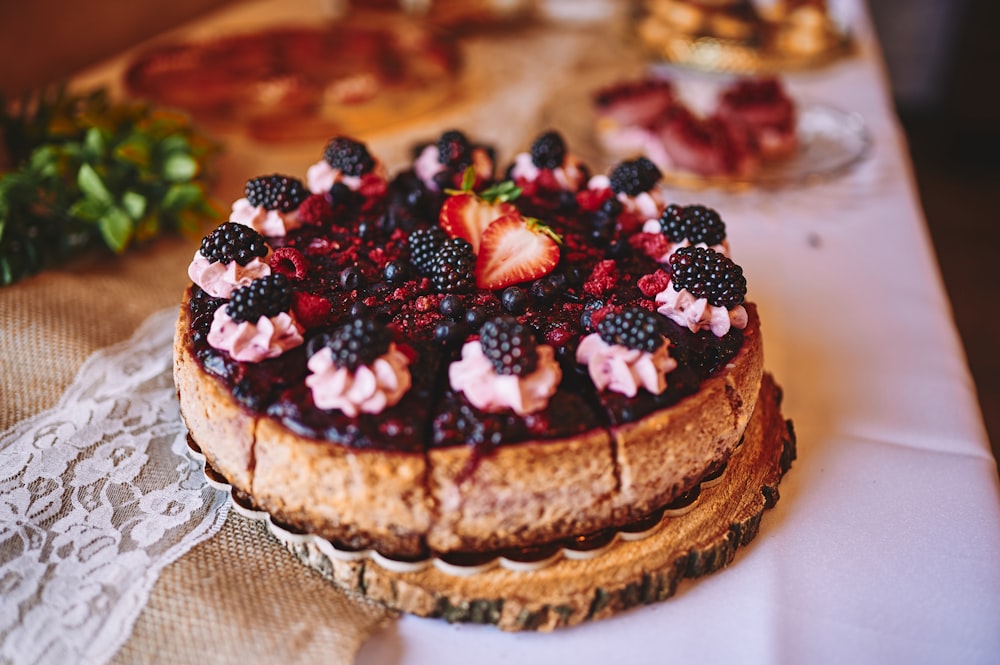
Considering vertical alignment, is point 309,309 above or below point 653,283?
above

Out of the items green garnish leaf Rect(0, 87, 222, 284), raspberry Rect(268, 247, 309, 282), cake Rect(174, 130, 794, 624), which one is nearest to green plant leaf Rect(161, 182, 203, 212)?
green garnish leaf Rect(0, 87, 222, 284)

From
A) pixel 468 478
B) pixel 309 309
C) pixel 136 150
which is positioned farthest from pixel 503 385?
pixel 136 150

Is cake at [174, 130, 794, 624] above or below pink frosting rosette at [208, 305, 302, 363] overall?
below

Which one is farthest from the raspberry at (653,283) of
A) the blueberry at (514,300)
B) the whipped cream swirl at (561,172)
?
the whipped cream swirl at (561,172)

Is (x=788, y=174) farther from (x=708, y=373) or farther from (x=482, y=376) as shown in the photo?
A: (x=482, y=376)

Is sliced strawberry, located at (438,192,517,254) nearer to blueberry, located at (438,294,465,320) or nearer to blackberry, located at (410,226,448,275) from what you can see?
blackberry, located at (410,226,448,275)

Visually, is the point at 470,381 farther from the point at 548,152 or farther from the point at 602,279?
the point at 548,152

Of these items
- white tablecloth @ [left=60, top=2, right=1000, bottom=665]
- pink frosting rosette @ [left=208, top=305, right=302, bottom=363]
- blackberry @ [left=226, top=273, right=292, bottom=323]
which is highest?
blackberry @ [left=226, top=273, right=292, bottom=323]
